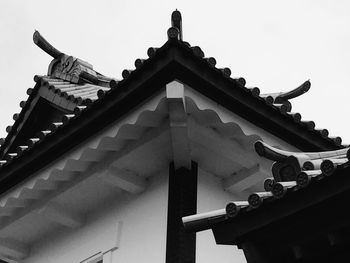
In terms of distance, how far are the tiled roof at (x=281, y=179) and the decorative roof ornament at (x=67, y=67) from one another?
18.0 ft

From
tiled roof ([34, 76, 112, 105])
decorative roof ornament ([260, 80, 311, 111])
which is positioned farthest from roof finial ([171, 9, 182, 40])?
tiled roof ([34, 76, 112, 105])

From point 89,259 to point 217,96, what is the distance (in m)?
2.16

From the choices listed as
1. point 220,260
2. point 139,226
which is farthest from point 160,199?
point 220,260

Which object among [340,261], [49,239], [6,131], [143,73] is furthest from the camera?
[6,131]

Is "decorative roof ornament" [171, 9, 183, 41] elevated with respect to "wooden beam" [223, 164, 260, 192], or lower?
elevated

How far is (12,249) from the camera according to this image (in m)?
9.46

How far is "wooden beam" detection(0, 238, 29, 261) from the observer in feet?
31.0

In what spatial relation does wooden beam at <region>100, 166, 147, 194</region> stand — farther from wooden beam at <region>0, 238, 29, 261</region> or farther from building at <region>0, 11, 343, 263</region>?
wooden beam at <region>0, 238, 29, 261</region>

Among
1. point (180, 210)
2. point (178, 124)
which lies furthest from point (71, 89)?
point (180, 210)

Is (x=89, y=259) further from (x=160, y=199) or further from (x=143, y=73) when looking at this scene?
(x=143, y=73)

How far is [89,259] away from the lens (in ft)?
27.6

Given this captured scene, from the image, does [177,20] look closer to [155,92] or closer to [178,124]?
[155,92]

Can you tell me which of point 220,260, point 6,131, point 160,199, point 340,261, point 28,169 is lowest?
point 340,261

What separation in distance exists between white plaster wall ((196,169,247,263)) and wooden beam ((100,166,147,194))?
60 centimetres
